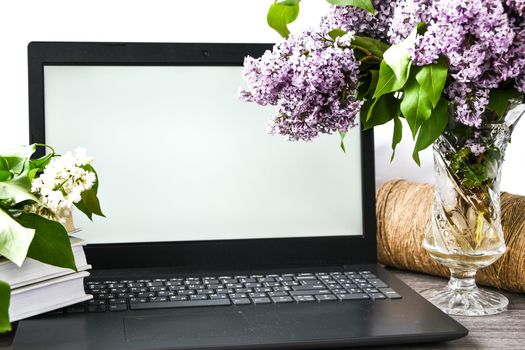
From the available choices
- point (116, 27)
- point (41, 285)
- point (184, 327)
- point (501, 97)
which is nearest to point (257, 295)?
point (184, 327)

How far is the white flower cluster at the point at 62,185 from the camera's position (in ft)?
2.48

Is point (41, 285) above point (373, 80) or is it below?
below

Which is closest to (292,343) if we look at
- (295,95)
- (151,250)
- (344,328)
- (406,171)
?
(344,328)

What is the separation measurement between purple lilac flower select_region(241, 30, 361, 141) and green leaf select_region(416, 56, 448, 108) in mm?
69

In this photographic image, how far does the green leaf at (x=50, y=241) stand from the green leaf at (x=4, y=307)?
0.31ft

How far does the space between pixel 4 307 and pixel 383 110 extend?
42 centimetres

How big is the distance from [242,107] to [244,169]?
0.27ft

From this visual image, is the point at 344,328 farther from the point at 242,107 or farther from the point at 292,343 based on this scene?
the point at 242,107

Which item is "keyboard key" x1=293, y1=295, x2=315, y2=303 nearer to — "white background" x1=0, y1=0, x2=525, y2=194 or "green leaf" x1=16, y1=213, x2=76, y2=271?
"green leaf" x1=16, y1=213, x2=76, y2=271

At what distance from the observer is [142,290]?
2.84 feet

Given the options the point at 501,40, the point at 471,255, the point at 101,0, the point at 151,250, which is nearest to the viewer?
the point at 501,40

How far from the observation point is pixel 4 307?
640 mm

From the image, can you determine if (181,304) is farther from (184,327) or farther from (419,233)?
(419,233)

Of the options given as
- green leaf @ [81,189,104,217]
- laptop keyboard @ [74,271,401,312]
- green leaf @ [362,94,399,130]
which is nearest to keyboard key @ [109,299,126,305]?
laptop keyboard @ [74,271,401,312]
